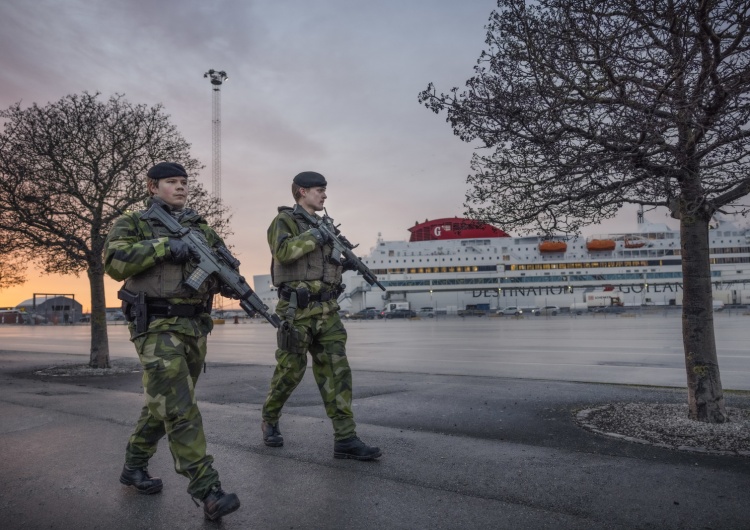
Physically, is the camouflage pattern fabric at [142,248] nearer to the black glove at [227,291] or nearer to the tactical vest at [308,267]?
the black glove at [227,291]

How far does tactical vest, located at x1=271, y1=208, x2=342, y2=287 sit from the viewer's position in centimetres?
465

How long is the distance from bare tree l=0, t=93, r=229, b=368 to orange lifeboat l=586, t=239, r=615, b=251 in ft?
247

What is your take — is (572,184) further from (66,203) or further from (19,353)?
(19,353)

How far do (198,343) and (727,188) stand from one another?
5.22 m

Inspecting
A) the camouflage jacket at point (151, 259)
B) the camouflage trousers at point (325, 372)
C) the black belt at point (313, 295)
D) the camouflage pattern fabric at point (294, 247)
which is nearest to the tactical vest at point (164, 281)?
the camouflage jacket at point (151, 259)

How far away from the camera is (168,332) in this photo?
3.40 meters

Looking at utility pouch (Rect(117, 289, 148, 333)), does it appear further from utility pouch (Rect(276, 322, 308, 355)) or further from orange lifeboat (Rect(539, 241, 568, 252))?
orange lifeboat (Rect(539, 241, 568, 252))

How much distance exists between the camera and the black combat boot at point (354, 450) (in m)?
4.20

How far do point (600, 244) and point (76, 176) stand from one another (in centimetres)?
7754

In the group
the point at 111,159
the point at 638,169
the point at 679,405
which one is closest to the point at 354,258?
the point at 638,169

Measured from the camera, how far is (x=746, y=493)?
3.38 meters

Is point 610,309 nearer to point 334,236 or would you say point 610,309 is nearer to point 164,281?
point 334,236

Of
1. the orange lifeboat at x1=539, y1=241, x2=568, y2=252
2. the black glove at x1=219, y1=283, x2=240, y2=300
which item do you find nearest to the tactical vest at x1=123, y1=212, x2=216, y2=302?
the black glove at x1=219, y1=283, x2=240, y2=300

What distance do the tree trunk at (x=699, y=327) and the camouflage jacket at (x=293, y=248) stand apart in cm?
370
